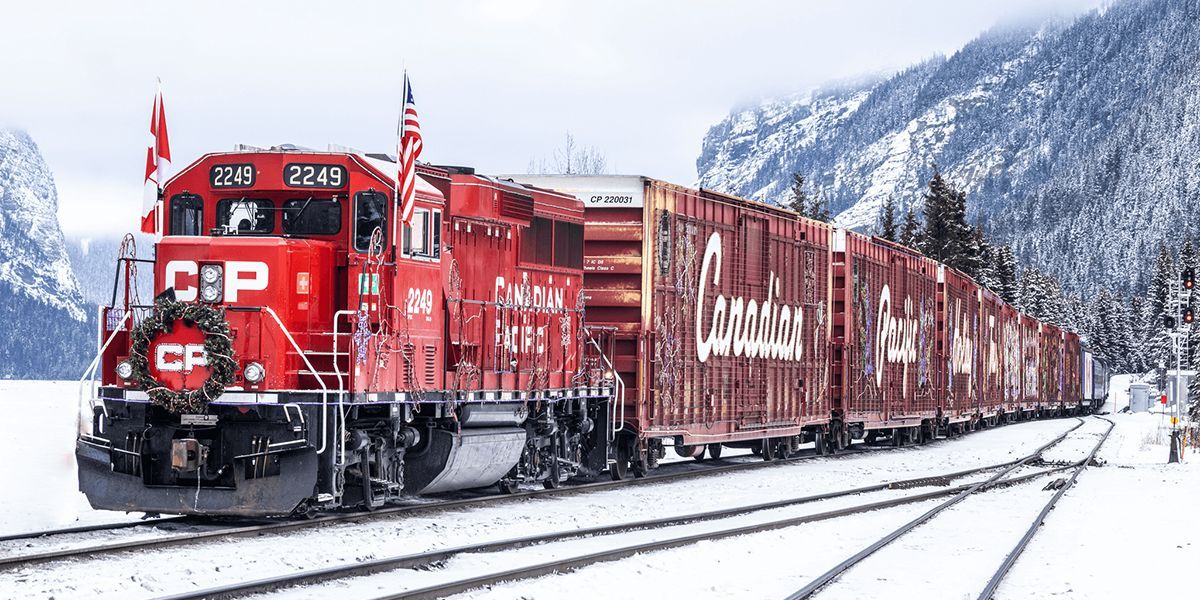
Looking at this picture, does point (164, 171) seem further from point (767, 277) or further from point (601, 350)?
point (767, 277)

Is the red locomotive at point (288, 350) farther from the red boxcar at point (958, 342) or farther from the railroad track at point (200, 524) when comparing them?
the red boxcar at point (958, 342)

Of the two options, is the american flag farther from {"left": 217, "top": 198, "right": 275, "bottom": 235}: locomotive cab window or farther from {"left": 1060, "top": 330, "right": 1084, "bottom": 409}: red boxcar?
{"left": 1060, "top": 330, "right": 1084, "bottom": 409}: red boxcar

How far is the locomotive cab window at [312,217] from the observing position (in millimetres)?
15375

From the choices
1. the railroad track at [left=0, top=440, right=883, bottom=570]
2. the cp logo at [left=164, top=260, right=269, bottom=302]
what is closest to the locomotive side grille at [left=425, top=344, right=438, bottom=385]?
the railroad track at [left=0, top=440, right=883, bottom=570]

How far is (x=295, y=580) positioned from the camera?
11.2m

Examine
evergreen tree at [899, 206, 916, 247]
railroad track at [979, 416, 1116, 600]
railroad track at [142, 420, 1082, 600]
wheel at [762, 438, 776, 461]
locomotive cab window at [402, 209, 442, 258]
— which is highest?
evergreen tree at [899, 206, 916, 247]

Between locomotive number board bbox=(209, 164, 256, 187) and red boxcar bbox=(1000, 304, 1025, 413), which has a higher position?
locomotive number board bbox=(209, 164, 256, 187)

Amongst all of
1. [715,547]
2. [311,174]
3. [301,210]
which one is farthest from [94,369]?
[715,547]

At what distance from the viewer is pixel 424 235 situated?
16.1 m

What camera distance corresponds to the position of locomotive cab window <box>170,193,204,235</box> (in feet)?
50.4

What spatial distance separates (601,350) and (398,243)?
22.3 feet

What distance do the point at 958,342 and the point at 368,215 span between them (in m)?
29.6

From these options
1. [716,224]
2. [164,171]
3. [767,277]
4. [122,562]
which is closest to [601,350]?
[716,224]

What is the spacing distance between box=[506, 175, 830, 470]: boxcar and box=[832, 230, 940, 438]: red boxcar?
0.95 m
